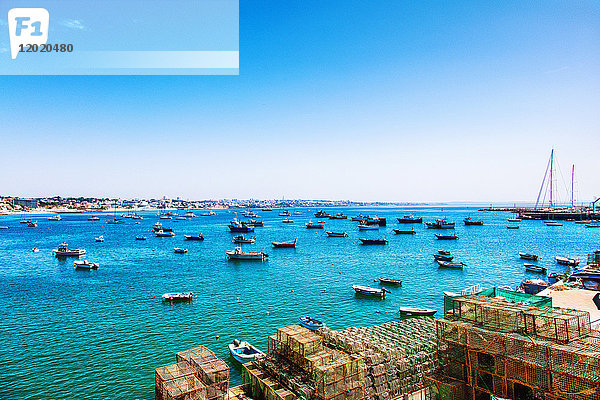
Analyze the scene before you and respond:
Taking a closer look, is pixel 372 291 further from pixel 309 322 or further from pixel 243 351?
pixel 243 351

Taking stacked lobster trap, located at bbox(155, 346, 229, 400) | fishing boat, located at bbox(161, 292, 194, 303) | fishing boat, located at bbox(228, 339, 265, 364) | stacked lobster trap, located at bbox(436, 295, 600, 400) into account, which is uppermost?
stacked lobster trap, located at bbox(436, 295, 600, 400)

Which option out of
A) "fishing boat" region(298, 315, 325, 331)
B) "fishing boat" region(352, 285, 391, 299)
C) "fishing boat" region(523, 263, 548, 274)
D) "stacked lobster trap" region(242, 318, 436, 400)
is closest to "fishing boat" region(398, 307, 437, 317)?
"fishing boat" region(352, 285, 391, 299)

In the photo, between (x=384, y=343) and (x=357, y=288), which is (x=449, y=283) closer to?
(x=357, y=288)

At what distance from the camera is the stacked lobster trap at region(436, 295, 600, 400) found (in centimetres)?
811

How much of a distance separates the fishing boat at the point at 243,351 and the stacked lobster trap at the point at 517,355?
36.1 ft

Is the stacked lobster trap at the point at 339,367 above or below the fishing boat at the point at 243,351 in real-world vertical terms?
above

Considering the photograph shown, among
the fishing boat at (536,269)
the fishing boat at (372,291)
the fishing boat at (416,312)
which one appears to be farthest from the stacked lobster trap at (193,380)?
the fishing boat at (536,269)

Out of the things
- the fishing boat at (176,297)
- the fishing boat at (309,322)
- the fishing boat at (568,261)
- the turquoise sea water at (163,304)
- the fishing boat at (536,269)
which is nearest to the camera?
the turquoise sea water at (163,304)

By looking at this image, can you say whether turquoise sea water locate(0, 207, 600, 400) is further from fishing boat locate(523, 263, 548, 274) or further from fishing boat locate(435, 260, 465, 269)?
fishing boat locate(523, 263, 548, 274)

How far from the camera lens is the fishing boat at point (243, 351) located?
18517mm

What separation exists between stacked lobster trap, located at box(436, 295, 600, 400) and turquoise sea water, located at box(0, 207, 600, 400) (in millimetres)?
11522

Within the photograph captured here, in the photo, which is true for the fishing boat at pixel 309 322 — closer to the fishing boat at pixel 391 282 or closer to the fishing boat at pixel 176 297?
the fishing boat at pixel 176 297

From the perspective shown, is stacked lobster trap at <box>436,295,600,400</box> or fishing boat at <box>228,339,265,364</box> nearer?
A: stacked lobster trap at <box>436,295,600,400</box>

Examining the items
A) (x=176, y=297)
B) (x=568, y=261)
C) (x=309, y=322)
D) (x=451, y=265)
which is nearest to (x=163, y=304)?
(x=176, y=297)
